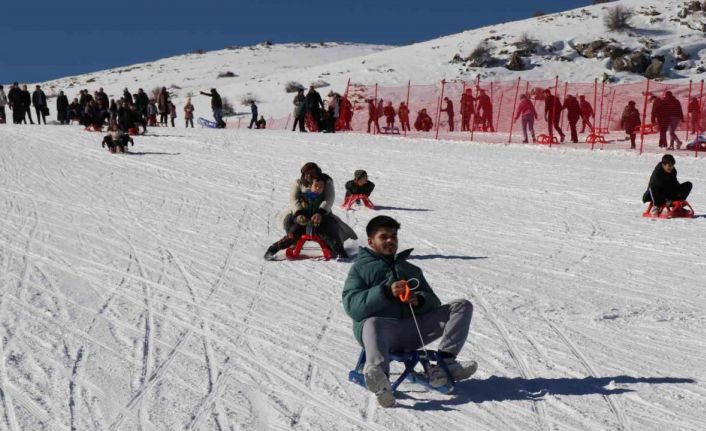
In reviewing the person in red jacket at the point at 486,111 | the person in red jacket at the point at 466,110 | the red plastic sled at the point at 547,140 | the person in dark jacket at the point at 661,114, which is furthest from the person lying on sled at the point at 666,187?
the person in red jacket at the point at 466,110

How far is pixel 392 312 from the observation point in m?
4.82

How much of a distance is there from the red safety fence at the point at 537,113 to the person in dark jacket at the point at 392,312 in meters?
15.7

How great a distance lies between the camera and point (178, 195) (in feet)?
46.0

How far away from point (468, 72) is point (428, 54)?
573 cm

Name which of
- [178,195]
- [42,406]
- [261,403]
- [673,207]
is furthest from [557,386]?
[178,195]

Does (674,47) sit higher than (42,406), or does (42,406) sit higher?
(674,47)

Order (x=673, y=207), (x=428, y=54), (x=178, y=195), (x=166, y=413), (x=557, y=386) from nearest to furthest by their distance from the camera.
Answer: (x=166, y=413), (x=557, y=386), (x=673, y=207), (x=178, y=195), (x=428, y=54)

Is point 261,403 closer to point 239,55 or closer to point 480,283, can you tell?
point 480,283

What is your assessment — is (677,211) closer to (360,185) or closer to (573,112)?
(360,185)

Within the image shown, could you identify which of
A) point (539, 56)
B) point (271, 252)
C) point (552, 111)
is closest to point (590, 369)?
point (271, 252)

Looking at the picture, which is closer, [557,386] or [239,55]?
[557,386]

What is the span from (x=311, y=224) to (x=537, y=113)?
1950 centimetres

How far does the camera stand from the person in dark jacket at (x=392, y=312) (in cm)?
471

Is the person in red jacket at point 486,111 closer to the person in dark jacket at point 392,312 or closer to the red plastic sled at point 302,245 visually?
the red plastic sled at point 302,245
